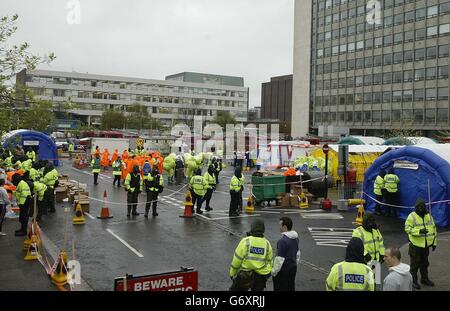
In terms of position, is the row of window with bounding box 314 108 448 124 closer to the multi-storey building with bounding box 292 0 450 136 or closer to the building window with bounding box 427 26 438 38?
the multi-storey building with bounding box 292 0 450 136

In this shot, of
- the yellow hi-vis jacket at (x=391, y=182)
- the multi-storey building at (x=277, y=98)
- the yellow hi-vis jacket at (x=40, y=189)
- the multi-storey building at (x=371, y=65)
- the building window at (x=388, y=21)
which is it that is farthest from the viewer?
the multi-storey building at (x=277, y=98)

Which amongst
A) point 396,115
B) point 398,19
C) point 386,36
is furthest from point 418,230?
point 386,36

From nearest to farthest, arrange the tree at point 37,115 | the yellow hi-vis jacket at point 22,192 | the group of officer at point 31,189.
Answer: the tree at point 37,115 < the yellow hi-vis jacket at point 22,192 < the group of officer at point 31,189

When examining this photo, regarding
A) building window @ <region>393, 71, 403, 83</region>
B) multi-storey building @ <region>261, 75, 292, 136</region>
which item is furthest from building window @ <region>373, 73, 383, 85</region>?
multi-storey building @ <region>261, 75, 292, 136</region>

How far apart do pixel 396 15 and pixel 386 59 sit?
7.23 meters

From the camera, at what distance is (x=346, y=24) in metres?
84.1

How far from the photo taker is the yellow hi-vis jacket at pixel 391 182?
712 inches

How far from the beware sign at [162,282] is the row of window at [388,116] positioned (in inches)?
2632

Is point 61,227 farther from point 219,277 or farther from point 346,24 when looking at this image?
point 346,24

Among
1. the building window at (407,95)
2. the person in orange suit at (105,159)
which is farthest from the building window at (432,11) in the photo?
the person in orange suit at (105,159)

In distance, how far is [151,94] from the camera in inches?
4267

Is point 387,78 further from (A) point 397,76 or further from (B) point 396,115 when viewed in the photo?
(B) point 396,115

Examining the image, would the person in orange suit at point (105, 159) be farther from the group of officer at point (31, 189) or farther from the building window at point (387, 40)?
the building window at point (387, 40)
